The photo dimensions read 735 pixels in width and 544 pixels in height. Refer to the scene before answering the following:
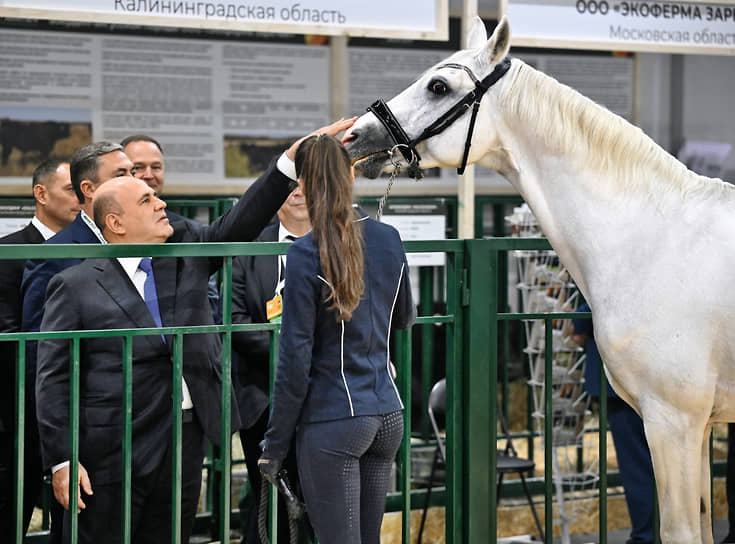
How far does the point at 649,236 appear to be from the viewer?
11.5 ft

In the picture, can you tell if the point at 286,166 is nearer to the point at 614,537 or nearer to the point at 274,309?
the point at 274,309

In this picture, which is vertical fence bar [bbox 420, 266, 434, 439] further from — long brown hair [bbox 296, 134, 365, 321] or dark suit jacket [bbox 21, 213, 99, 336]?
long brown hair [bbox 296, 134, 365, 321]

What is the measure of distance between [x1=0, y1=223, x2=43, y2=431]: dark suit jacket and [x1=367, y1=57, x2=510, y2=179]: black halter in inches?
58.9

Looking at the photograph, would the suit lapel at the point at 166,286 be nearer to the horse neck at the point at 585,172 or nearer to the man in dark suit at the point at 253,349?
the man in dark suit at the point at 253,349

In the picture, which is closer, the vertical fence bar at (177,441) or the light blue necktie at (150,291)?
the vertical fence bar at (177,441)

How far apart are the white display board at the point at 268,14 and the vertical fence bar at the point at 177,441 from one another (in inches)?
71.1

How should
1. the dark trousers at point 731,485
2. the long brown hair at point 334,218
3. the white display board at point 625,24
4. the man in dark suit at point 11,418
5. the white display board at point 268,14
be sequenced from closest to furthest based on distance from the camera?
the long brown hair at point 334,218, the man in dark suit at point 11,418, the white display board at point 268,14, the dark trousers at point 731,485, the white display board at point 625,24

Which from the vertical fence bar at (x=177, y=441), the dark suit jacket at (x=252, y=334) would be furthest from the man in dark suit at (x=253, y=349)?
the vertical fence bar at (x=177, y=441)

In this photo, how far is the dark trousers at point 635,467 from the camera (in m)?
5.01

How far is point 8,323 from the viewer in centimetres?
397

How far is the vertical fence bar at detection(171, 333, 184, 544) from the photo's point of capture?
3570 mm

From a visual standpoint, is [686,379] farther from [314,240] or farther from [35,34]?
[35,34]

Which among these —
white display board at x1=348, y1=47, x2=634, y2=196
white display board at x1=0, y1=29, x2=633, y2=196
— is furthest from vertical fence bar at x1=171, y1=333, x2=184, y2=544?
white display board at x1=348, y1=47, x2=634, y2=196

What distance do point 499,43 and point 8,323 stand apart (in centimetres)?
205
